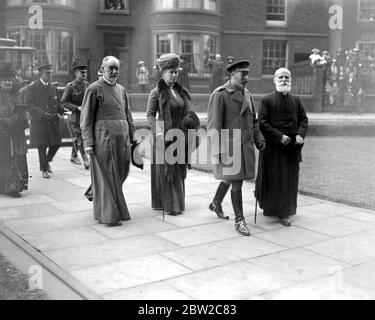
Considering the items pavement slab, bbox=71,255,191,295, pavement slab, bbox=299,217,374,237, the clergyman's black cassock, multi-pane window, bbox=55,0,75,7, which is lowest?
pavement slab, bbox=299,217,374,237

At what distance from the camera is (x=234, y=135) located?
520 cm

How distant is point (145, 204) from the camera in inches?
256

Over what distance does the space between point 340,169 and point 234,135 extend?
15.6 ft

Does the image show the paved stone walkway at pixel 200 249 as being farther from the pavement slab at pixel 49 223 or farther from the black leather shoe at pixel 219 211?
the black leather shoe at pixel 219 211

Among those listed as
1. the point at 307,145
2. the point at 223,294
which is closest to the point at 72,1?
the point at 223,294

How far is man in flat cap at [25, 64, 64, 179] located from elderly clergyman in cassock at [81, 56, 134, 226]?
2984 mm

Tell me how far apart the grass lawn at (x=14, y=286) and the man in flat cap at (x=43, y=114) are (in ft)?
14.0

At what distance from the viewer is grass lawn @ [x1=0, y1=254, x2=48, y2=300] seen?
134 inches

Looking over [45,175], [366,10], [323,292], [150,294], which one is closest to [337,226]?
[323,292]

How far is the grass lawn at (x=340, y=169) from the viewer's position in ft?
23.4

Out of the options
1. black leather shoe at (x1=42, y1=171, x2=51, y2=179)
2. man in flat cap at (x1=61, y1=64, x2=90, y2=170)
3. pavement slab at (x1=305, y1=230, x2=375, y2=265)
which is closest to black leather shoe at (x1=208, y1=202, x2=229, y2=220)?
pavement slab at (x1=305, y1=230, x2=375, y2=265)

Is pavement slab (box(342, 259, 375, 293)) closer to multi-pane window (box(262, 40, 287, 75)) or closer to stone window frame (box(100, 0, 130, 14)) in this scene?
multi-pane window (box(262, 40, 287, 75))

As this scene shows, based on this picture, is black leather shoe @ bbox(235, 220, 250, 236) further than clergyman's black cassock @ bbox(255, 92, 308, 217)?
No
